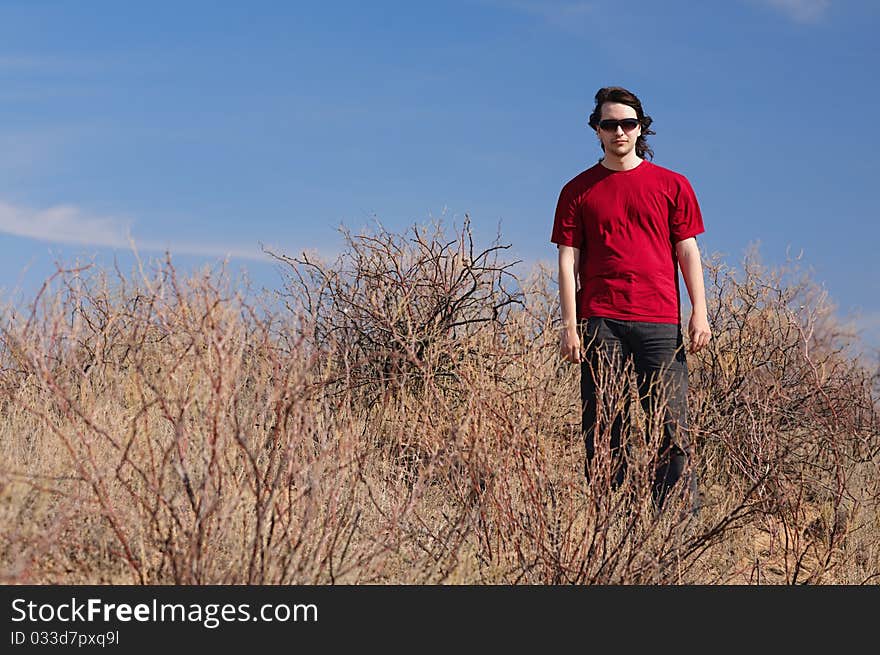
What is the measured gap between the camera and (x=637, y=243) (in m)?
4.46

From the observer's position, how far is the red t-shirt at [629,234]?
444 cm

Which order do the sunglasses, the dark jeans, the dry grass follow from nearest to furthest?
1. the dry grass
2. the dark jeans
3. the sunglasses

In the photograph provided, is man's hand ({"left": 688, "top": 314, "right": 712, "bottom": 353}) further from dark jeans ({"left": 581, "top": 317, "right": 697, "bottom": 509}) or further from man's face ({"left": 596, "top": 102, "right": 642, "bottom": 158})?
man's face ({"left": 596, "top": 102, "right": 642, "bottom": 158})

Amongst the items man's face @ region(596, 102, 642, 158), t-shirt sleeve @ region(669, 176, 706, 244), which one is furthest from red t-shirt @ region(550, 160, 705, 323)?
man's face @ region(596, 102, 642, 158)

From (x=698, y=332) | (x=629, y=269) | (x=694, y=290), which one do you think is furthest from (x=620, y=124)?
(x=698, y=332)

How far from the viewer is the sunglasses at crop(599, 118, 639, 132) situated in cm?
457

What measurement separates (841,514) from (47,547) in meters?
4.79

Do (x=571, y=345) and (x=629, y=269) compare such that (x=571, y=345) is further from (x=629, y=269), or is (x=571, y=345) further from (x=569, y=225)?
(x=569, y=225)

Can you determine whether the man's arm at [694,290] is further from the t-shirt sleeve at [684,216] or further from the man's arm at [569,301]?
the man's arm at [569,301]

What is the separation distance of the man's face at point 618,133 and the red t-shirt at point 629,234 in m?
0.11

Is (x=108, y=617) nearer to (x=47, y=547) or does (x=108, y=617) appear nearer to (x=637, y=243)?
(x=47, y=547)

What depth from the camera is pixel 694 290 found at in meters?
4.54

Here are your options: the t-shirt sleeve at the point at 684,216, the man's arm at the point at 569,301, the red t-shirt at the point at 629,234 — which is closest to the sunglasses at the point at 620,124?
the red t-shirt at the point at 629,234

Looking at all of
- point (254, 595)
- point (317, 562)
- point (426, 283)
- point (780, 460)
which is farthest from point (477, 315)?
point (254, 595)
